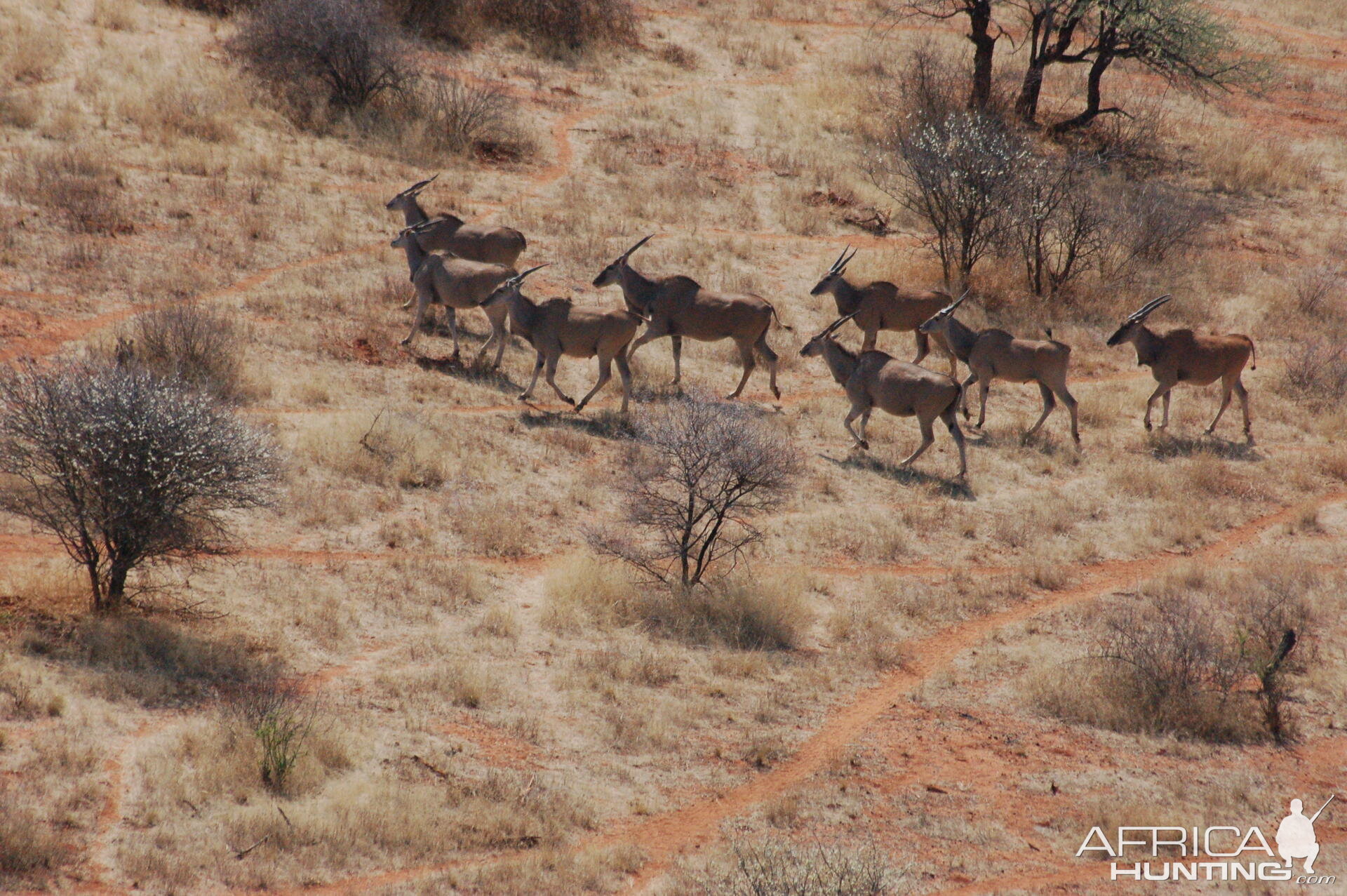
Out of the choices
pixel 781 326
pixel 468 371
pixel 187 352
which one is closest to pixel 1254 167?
pixel 781 326

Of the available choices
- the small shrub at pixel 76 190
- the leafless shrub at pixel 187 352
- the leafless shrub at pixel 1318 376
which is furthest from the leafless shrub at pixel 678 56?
the leafless shrub at pixel 187 352

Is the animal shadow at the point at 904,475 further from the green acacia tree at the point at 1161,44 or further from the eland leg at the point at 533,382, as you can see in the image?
the green acacia tree at the point at 1161,44

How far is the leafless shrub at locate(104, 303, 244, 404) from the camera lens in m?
16.1

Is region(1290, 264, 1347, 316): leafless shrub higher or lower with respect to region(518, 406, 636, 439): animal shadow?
higher

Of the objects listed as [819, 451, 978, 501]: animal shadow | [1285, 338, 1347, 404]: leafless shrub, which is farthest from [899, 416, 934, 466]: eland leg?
[1285, 338, 1347, 404]: leafless shrub

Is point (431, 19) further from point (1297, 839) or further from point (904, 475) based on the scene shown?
point (1297, 839)

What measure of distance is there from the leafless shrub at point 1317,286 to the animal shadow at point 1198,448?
751cm

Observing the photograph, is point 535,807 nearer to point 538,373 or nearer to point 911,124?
point 538,373

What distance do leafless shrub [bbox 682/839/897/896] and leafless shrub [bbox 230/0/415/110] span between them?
22.7 metres

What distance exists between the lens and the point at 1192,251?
28125 millimetres

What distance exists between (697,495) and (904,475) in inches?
182

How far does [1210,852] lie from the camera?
961cm

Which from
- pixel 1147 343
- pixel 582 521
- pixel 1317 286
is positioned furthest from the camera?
pixel 1317 286

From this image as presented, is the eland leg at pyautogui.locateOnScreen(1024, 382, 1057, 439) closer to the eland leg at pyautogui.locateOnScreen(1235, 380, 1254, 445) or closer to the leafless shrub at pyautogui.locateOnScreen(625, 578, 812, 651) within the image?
the eland leg at pyautogui.locateOnScreen(1235, 380, 1254, 445)
